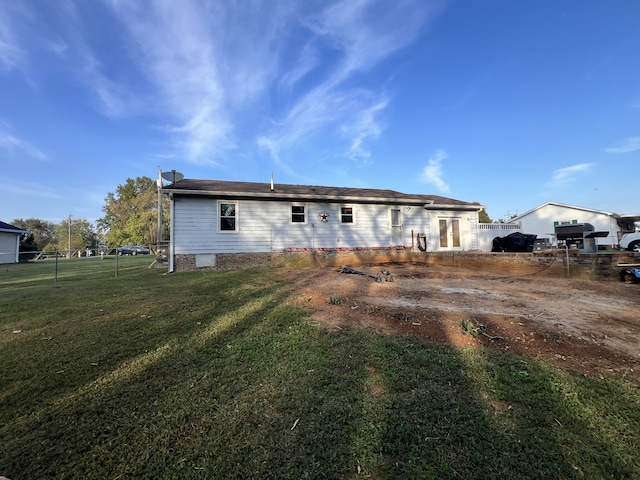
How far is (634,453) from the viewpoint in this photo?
5.40ft

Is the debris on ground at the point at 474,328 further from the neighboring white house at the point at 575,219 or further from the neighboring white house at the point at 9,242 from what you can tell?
the neighboring white house at the point at 9,242

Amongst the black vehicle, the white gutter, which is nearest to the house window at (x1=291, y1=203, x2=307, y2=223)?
the white gutter

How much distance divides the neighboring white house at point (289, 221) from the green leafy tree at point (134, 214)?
32.9 m

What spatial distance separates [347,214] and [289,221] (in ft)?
8.67

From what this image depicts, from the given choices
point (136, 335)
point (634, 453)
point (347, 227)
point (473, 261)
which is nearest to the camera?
point (634, 453)

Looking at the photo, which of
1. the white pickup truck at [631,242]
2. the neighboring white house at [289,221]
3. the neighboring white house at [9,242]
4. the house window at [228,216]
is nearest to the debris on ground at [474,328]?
the neighboring white house at [289,221]

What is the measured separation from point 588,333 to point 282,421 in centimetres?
371

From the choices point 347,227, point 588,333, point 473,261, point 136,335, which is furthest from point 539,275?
point 136,335

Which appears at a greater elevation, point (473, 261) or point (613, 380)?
point (473, 261)

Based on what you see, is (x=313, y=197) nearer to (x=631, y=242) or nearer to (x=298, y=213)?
(x=298, y=213)

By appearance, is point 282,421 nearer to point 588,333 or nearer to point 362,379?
point 362,379

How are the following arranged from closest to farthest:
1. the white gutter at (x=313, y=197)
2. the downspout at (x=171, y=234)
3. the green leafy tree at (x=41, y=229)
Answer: the downspout at (x=171, y=234), the white gutter at (x=313, y=197), the green leafy tree at (x=41, y=229)

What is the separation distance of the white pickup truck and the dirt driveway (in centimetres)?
1201

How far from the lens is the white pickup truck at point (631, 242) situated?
14.2 metres
